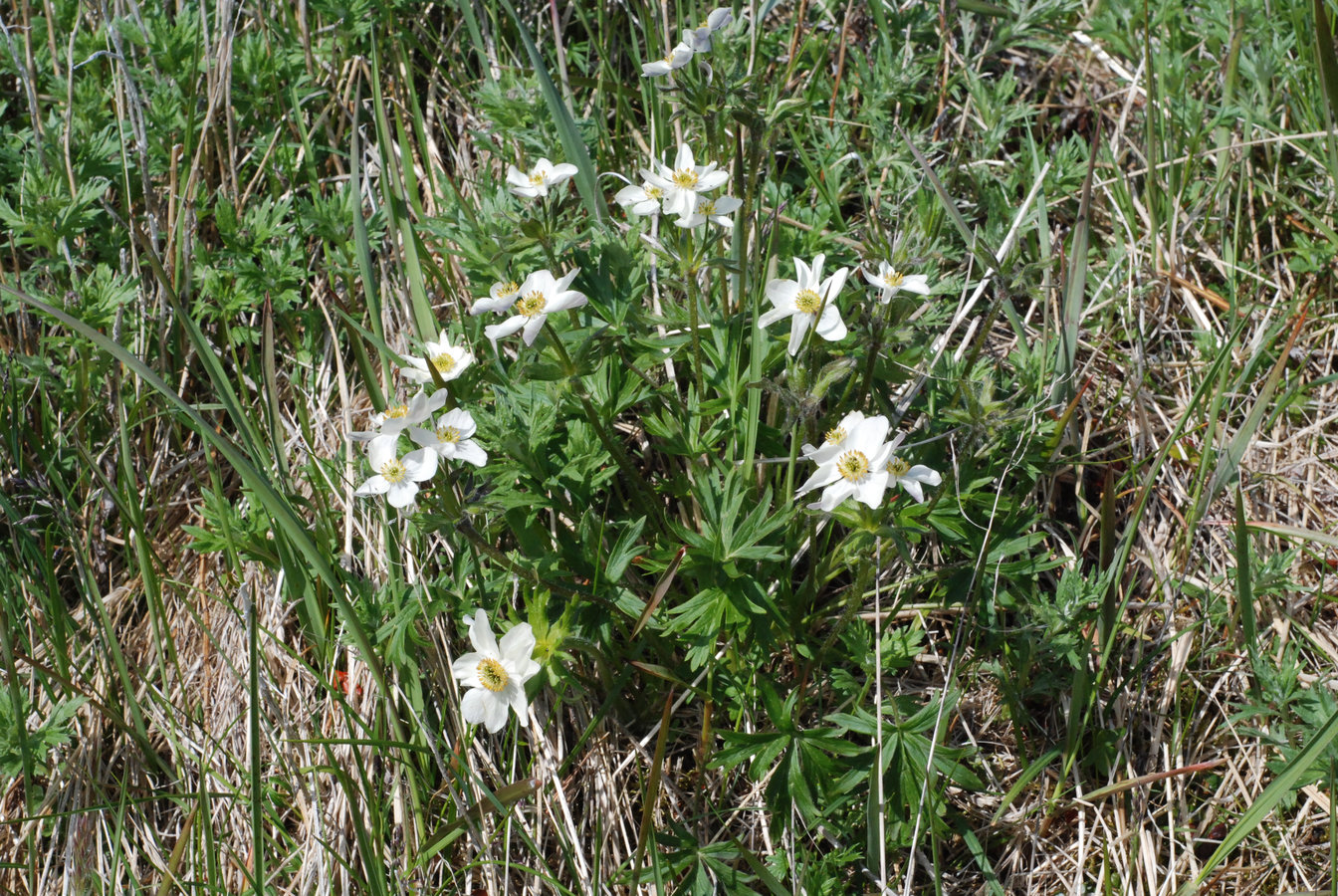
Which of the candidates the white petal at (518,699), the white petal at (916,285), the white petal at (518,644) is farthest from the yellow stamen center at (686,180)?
the white petal at (518,699)

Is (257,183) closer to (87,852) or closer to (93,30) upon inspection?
(93,30)

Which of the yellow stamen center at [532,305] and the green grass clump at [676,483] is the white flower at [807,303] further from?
the yellow stamen center at [532,305]

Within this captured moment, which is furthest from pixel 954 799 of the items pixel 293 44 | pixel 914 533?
pixel 293 44

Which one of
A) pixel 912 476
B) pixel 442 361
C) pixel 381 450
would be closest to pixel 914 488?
pixel 912 476

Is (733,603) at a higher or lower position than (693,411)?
lower

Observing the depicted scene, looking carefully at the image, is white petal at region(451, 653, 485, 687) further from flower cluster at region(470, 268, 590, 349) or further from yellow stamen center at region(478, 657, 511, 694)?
flower cluster at region(470, 268, 590, 349)

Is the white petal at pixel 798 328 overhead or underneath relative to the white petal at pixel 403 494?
overhead
